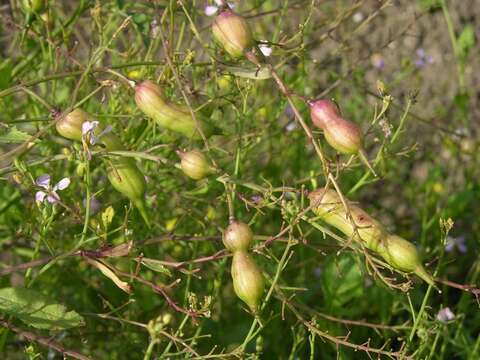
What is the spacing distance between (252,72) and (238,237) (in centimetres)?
21

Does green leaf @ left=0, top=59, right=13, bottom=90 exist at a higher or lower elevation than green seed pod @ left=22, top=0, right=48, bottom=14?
lower

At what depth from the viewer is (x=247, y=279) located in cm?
99

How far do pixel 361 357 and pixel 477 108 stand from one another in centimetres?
126

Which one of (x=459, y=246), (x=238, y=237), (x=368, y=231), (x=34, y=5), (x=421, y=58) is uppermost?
(x=34, y=5)

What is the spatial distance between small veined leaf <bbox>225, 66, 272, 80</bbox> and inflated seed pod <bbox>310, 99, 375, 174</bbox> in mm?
83

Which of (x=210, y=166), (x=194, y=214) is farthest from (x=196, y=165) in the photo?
(x=194, y=214)

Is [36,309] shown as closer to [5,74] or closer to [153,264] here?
[153,264]

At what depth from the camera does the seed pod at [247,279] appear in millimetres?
991

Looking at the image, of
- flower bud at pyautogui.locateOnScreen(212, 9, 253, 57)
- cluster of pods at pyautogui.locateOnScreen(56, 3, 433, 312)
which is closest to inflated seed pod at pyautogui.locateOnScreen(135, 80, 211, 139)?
cluster of pods at pyautogui.locateOnScreen(56, 3, 433, 312)

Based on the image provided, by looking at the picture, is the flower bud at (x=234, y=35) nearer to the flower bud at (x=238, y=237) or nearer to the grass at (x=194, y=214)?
the grass at (x=194, y=214)

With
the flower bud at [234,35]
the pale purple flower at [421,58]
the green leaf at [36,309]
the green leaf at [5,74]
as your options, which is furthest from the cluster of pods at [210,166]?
the pale purple flower at [421,58]

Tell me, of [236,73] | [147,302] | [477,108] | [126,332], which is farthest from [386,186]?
[236,73]

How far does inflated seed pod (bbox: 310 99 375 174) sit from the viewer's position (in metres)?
0.98

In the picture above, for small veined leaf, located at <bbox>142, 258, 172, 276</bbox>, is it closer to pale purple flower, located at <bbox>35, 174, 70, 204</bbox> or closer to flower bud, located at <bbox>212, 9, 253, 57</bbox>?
pale purple flower, located at <bbox>35, 174, 70, 204</bbox>
